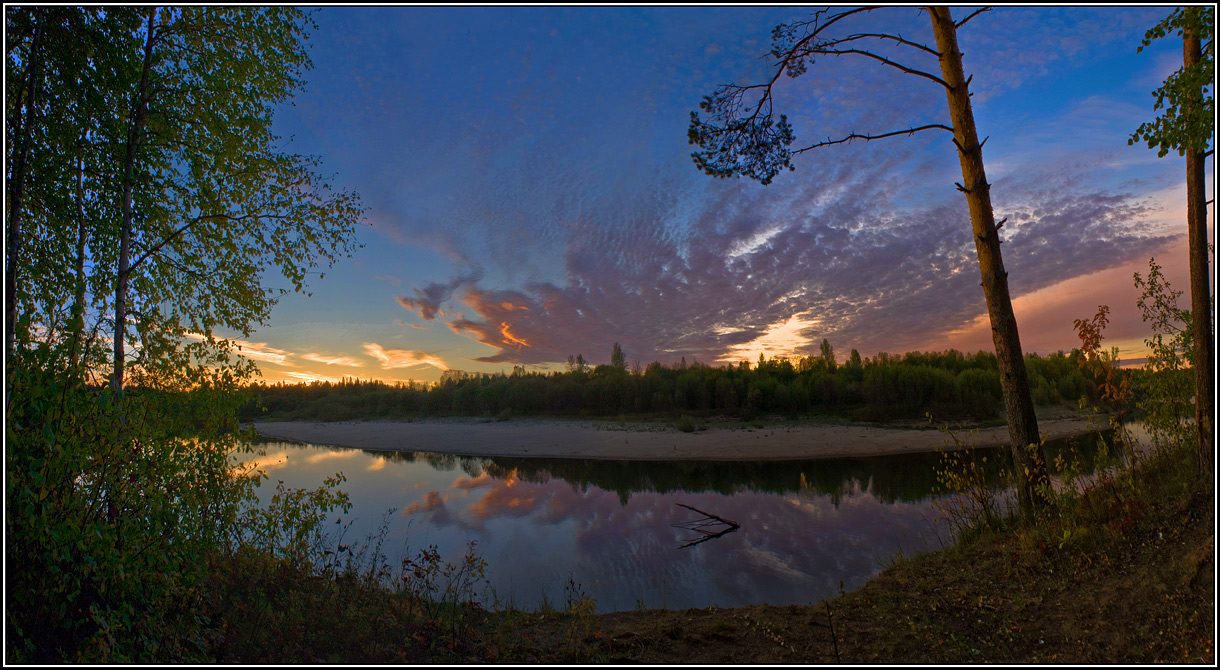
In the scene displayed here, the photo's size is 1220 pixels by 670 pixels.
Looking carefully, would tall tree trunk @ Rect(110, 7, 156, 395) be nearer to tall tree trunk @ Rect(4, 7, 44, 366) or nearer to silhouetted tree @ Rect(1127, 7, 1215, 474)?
tall tree trunk @ Rect(4, 7, 44, 366)

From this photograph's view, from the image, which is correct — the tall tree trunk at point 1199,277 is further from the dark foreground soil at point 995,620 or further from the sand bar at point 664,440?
the sand bar at point 664,440

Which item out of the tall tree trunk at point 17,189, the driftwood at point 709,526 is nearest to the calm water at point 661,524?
the driftwood at point 709,526

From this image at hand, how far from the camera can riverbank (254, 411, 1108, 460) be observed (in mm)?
19469

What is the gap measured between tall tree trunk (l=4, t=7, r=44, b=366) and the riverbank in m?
17.7

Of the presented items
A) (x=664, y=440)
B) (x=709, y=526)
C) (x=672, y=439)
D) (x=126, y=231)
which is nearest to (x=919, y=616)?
(x=709, y=526)

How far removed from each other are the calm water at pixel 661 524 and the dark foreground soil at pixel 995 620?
3.55ft

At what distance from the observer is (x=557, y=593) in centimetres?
746

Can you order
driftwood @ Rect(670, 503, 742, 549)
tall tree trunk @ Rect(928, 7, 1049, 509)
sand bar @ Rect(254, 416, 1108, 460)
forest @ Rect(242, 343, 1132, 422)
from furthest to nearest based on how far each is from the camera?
forest @ Rect(242, 343, 1132, 422), sand bar @ Rect(254, 416, 1108, 460), driftwood @ Rect(670, 503, 742, 549), tall tree trunk @ Rect(928, 7, 1049, 509)

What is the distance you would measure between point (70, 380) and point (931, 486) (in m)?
16.2

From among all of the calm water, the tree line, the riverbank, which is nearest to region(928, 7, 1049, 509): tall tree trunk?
the calm water

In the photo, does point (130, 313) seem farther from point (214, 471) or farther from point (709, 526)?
point (709, 526)

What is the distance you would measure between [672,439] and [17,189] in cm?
2153

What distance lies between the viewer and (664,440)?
903 inches

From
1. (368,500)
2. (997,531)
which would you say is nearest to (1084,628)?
(997,531)
